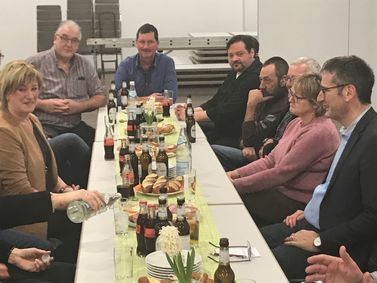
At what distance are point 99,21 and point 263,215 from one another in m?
8.15

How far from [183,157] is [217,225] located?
0.89m

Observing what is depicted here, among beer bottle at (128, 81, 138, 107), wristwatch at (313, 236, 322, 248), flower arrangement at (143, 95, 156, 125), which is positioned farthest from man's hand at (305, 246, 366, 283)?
beer bottle at (128, 81, 138, 107)

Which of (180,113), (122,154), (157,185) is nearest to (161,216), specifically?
(157,185)

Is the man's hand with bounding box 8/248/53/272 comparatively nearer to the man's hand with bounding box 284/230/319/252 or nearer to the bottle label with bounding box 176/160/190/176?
the bottle label with bounding box 176/160/190/176

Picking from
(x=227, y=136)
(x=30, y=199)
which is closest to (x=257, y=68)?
(x=227, y=136)

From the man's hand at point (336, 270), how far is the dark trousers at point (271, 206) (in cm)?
91

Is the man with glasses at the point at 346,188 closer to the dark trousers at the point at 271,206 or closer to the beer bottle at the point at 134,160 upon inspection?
the dark trousers at the point at 271,206

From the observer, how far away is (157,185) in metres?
2.92

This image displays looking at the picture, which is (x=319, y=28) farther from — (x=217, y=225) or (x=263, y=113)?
(x=217, y=225)

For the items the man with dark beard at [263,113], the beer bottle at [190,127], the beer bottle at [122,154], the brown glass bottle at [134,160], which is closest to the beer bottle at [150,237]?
the brown glass bottle at [134,160]

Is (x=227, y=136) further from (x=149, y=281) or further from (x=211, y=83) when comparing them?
(x=211, y=83)

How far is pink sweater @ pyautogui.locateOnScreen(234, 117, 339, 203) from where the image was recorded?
329 cm

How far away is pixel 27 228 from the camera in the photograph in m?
3.07

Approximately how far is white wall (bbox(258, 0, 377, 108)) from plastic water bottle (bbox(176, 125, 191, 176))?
251 centimetres
